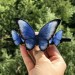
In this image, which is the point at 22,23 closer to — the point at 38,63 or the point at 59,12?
the point at 38,63

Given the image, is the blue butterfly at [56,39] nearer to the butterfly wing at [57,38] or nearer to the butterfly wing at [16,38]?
the butterfly wing at [57,38]

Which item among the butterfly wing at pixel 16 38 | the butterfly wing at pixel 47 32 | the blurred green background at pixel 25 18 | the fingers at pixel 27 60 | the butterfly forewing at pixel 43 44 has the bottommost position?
the blurred green background at pixel 25 18

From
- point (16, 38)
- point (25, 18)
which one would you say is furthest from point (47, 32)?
point (25, 18)

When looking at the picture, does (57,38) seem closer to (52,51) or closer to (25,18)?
(52,51)

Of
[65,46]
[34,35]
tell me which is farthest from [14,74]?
[34,35]

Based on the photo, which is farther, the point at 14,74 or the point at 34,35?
the point at 14,74

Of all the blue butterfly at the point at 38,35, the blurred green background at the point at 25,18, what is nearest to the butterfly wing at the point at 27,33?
the blue butterfly at the point at 38,35
